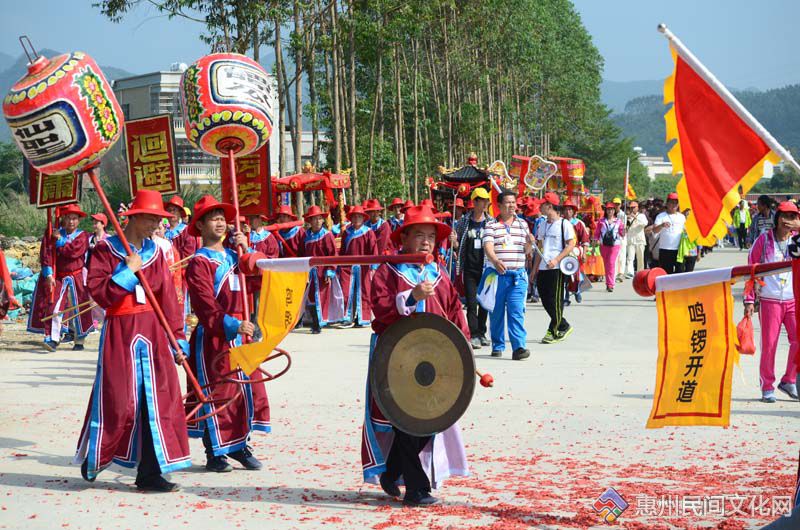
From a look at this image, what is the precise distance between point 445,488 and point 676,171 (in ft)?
8.83

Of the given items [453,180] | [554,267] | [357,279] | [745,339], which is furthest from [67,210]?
[453,180]

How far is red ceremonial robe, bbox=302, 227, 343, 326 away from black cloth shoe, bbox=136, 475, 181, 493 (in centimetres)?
948

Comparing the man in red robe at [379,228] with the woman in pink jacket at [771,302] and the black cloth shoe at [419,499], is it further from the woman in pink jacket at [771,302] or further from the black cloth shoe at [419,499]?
the black cloth shoe at [419,499]

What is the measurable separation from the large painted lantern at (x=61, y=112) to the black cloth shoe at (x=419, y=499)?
2911mm

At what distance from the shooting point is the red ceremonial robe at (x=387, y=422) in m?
6.23

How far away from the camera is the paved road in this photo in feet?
19.5

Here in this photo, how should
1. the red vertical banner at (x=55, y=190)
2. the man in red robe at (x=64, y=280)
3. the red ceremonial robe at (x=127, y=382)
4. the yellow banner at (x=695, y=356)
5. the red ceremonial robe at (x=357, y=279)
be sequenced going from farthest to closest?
the red ceremonial robe at (x=357, y=279)
the man in red robe at (x=64, y=280)
the red vertical banner at (x=55, y=190)
the red ceremonial robe at (x=127, y=382)
the yellow banner at (x=695, y=356)

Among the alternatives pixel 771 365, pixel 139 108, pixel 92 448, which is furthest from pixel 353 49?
pixel 139 108

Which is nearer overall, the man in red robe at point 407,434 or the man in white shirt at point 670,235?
the man in red robe at point 407,434

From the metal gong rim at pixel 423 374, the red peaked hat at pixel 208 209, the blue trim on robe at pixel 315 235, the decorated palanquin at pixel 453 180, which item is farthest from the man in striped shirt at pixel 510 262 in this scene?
the decorated palanquin at pixel 453 180

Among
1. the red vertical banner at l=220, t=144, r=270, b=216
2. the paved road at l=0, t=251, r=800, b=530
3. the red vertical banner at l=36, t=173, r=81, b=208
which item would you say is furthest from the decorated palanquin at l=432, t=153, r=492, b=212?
the red vertical banner at l=36, t=173, r=81, b=208

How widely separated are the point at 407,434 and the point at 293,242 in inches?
424

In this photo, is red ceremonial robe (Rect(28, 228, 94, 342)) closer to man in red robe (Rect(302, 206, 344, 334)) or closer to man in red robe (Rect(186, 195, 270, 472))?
man in red robe (Rect(302, 206, 344, 334))

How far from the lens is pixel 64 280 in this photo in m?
14.2
